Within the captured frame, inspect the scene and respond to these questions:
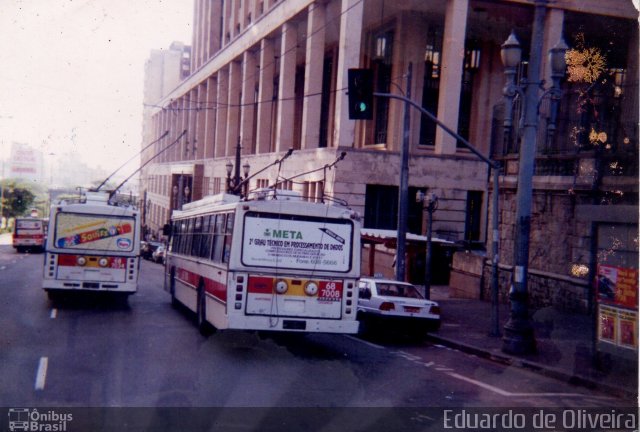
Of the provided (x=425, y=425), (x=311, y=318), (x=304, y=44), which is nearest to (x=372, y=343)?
(x=311, y=318)

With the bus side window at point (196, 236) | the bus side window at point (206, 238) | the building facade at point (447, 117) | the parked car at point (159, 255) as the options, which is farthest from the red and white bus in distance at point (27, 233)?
the bus side window at point (206, 238)

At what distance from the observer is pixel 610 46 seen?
24.2 meters

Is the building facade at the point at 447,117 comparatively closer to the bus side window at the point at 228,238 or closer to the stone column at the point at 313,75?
the stone column at the point at 313,75

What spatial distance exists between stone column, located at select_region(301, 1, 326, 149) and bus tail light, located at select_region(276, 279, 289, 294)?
22.9m

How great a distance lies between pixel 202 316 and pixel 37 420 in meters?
7.66

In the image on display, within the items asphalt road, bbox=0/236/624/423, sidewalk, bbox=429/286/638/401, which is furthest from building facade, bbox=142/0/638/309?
asphalt road, bbox=0/236/624/423

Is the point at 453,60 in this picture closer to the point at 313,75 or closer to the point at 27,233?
the point at 313,75

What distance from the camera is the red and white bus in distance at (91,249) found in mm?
18906

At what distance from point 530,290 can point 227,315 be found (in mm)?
12519

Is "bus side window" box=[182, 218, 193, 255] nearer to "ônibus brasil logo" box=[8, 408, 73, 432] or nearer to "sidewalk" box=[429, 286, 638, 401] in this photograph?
"sidewalk" box=[429, 286, 638, 401]

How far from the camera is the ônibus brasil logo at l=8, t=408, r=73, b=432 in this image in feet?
24.3

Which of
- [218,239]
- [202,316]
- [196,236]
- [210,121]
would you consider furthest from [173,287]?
[210,121]

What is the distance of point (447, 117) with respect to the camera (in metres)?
31.8

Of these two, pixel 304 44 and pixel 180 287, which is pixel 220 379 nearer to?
pixel 180 287
